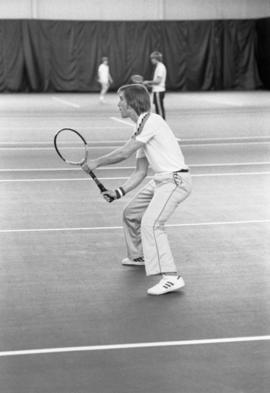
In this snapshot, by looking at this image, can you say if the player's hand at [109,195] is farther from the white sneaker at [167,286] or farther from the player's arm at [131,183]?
the white sneaker at [167,286]

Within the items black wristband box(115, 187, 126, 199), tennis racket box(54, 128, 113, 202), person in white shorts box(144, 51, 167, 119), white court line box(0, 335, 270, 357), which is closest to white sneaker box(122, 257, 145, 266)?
black wristband box(115, 187, 126, 199)

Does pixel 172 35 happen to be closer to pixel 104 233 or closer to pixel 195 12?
pixel 195 12

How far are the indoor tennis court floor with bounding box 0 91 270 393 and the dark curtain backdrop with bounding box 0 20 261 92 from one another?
2728cm

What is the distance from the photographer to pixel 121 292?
6645 mm

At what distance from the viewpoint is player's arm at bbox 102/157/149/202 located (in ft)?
21.4

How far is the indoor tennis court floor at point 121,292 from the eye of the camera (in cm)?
482

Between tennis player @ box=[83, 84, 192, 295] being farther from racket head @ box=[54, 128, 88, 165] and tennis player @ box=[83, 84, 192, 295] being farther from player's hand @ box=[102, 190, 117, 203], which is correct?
racket head @ box=[54, 128, 88, 165]

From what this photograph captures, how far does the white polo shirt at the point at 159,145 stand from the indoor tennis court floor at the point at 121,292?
103cm

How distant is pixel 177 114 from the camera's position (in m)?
25.4

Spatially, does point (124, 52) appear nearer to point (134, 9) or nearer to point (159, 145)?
point (134, 9)

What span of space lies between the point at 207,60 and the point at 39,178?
102ft

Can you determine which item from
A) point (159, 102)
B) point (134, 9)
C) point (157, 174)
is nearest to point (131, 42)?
point (134, 9)

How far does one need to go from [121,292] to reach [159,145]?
1.22m

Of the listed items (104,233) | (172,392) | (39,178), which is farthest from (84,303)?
(39,178)
